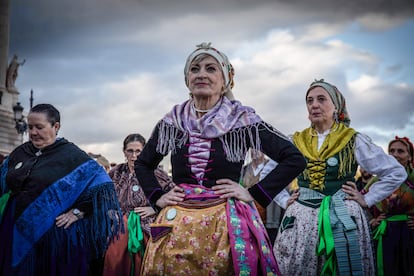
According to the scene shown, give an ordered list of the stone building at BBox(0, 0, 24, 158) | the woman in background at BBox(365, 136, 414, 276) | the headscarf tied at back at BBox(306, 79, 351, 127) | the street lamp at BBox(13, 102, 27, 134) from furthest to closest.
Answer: the stone building at BBox(0, 0, 24, 158)
the street lamp at BBox(13, 102, 27, 134)
the woman in background at BBox(365, 136, 414, 276)
the headscarf tied at back at BBox(306, 79, 351, 127)

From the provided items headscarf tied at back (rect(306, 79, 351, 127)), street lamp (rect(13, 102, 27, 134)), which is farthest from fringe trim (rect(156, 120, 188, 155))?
street lamp (rect(13, 102, 27, 134))

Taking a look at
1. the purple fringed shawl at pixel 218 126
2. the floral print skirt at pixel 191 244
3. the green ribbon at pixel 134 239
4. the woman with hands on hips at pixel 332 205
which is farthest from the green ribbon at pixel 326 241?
the green ribbon at pixel 134 239

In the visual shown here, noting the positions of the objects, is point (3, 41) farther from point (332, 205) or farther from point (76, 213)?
point (332, 205)

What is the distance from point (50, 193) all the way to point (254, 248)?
83.2 inches

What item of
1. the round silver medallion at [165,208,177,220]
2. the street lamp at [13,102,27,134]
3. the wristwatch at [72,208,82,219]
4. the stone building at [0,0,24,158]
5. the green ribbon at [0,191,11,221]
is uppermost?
the stone building at [0,0,24,158]

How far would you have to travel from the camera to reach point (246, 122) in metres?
3.61

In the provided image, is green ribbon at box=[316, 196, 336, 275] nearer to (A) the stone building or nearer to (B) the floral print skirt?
(B) the floral print skirt

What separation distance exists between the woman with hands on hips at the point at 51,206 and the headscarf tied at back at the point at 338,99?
2.17m

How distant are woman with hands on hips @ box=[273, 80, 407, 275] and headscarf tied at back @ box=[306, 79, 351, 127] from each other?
11 cm

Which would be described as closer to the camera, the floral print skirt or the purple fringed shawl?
the floral print skirt

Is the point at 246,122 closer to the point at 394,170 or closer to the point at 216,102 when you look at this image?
the point at 216,102

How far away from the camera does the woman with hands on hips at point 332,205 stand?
4777 mm

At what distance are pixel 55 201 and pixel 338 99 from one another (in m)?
2.71

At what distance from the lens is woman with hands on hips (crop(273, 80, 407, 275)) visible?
478cm
